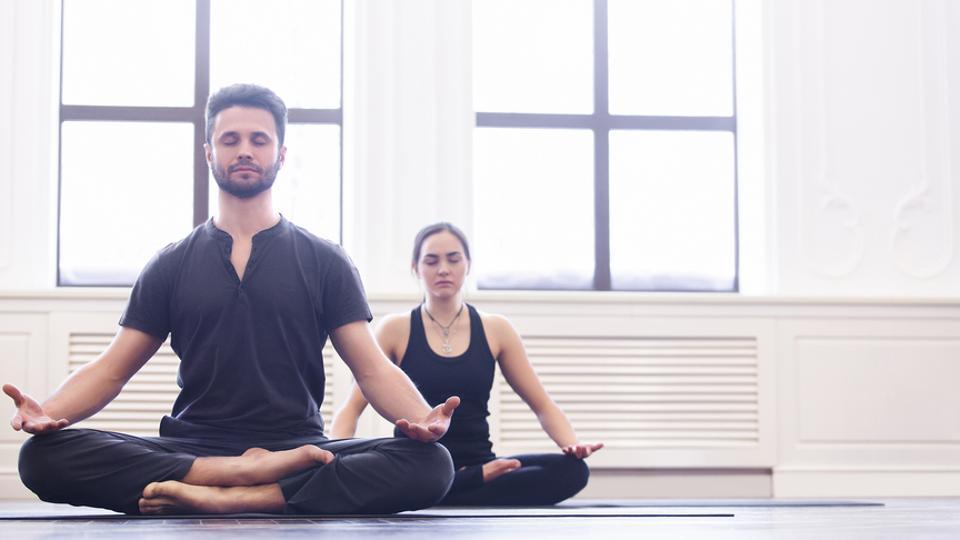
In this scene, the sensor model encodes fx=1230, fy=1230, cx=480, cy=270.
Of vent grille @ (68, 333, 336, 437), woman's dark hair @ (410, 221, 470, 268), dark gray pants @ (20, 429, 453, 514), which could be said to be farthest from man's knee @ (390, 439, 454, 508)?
vent grille @ (68, 333, 336, 437)

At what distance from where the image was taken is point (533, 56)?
5.44 metres

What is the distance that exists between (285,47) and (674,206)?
1.85 meters

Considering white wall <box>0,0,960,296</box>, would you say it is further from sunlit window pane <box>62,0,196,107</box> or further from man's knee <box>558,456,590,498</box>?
man's knee <box>558,456,590,498</box>

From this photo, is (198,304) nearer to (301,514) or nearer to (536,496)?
(301,514)

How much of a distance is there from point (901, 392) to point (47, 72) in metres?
3.64

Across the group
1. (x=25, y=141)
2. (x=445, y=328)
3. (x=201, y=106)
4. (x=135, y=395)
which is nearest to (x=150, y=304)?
(x=445, y=328)

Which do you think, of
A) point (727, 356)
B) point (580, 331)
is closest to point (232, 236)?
point (580, 331)

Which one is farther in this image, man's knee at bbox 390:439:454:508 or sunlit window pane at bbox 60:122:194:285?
sunlit window pane at bbox 60:122:194:285

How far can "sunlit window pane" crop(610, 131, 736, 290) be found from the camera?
538 centimetres

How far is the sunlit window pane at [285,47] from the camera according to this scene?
5.29 metres

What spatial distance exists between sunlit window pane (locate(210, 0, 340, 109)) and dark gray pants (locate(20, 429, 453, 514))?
302cm

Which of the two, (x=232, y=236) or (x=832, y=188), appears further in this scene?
(x=832, y=188)

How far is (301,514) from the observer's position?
94.8 inches

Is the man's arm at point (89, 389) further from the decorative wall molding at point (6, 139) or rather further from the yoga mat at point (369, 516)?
the decorative wall molding at point (6, 139)
